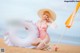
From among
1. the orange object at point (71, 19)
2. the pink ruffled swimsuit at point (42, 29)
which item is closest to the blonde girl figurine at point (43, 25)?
the pink ruffled swimsuit at point (42, 29)

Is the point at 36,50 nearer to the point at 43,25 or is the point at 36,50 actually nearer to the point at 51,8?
the point at 43,25

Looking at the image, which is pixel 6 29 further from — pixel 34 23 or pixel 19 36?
pixel 34 23

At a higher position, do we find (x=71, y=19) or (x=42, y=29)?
(x=71, y=19)

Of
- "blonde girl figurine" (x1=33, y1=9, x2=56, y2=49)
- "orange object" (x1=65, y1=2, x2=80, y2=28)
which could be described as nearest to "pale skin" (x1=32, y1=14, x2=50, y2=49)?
"blonde girl figurine" (x1=33, y1=9, x2=56, y2=49)

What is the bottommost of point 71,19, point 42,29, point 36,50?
point 36,50

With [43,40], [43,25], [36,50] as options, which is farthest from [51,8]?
[36,50]

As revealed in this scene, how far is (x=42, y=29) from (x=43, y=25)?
39 millimetres

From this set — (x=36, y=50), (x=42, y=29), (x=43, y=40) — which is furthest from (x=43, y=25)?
(x=36, y=50)

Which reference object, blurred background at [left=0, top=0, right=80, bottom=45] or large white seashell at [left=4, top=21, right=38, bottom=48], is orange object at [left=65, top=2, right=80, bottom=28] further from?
large white seashell at [left=4, top=21, right=38, bottom=48]

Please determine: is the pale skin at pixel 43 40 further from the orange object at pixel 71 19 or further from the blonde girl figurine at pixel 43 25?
the orange object at pixel 71 19

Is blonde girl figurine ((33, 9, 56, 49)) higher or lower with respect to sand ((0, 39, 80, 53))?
higher

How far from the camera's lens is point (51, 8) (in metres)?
1.89

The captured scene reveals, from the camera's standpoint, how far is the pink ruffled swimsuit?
1917 millimetres

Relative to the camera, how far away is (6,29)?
1991 millimetres
